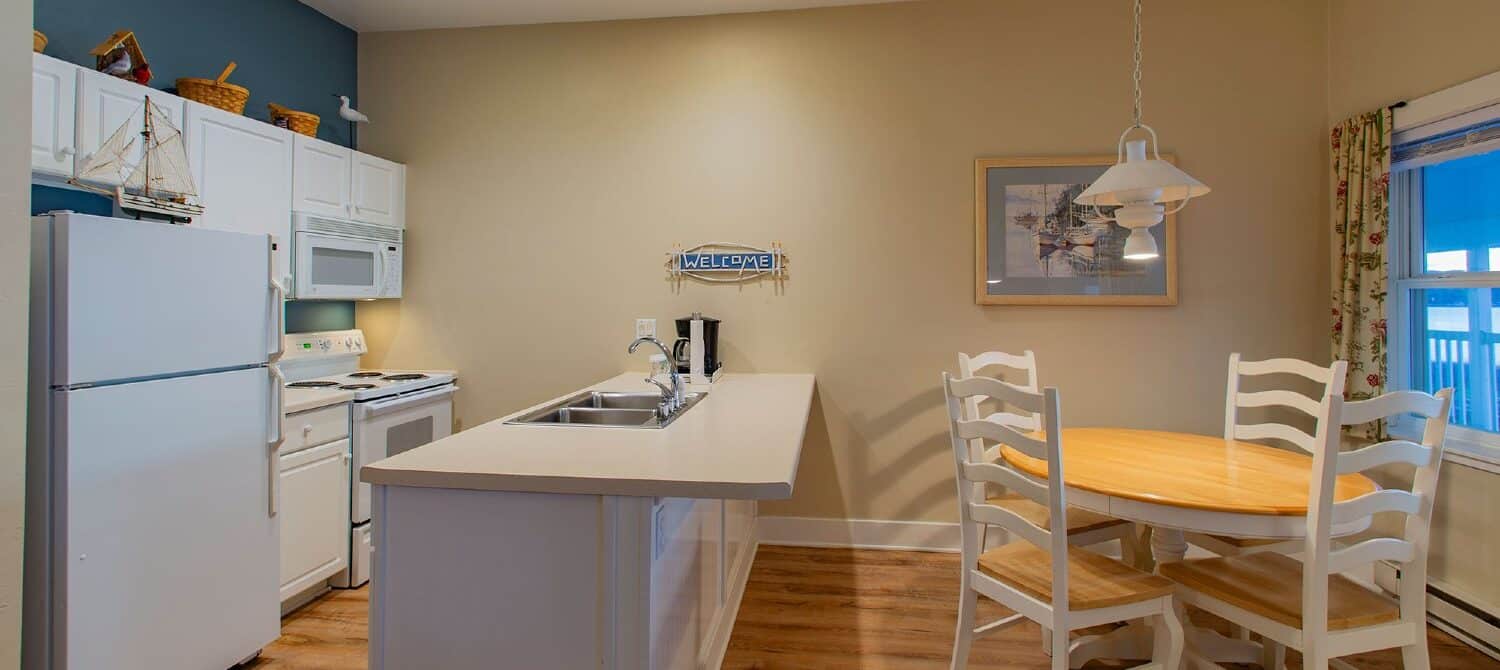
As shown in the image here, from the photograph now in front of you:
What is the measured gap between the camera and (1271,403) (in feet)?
8.40

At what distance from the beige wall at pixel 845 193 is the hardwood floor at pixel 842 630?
0.49 metres

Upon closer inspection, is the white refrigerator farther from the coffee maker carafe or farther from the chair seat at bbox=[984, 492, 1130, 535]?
the chair seat at bbox=[984, 492, 1130, 535]

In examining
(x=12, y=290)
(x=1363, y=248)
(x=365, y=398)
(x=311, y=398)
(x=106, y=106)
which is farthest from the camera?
(x=365, y=398)

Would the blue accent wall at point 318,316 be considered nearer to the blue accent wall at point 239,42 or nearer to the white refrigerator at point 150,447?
the blue accent wall at point 239,42

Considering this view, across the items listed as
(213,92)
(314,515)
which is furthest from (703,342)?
(213,92)

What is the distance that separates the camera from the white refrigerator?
1768 mm

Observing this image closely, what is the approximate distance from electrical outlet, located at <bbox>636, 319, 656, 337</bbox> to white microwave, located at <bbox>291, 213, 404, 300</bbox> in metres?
1.26

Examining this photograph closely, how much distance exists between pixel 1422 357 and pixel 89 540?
4.46 m

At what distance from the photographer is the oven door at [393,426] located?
2.90 m

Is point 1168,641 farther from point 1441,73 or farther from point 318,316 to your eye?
point 318,316

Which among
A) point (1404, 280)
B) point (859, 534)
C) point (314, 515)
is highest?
point (1404, 280)

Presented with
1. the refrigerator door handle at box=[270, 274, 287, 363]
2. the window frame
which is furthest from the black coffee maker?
the window frame

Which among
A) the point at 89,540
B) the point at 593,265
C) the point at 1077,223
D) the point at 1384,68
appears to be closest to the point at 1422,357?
the point at 1384,68

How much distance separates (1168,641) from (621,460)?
58.2 inches
